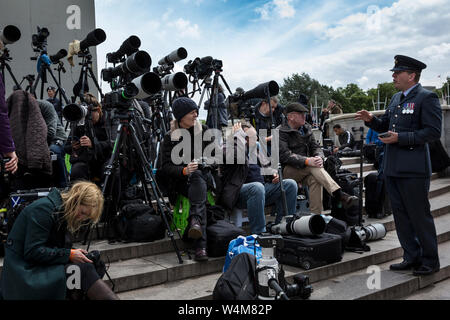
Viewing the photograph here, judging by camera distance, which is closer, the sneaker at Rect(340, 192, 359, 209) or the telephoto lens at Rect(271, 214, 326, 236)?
the telephoto lens at Rect(271, 214, 326, 236)

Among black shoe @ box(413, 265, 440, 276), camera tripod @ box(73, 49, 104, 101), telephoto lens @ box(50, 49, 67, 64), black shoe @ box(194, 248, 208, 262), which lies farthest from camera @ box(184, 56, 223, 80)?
black shoe @ box(413, 265, 440, 276)

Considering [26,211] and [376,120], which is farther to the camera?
[376,120]

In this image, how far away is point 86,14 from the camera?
348 inches

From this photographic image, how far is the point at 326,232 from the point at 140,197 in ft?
6.24

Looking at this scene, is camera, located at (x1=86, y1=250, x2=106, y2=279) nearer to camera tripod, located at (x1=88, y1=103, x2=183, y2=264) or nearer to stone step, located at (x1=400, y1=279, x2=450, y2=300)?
camera tripod, located at (x1=88, y1=103, x2=183, y2=264)

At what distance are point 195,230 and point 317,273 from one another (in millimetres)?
1131

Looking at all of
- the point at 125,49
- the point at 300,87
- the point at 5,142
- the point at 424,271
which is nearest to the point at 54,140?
the point at 125,49

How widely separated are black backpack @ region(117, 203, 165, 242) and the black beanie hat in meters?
0.95

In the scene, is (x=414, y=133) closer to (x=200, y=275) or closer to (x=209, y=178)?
(x=209, y=178)

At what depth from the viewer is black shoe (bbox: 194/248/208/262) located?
3279 mm

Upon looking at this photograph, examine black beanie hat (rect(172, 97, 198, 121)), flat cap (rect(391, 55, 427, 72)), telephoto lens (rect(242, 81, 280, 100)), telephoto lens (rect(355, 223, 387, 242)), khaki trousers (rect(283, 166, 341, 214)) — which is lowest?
telephoto lens (rect(355, 223, 387, 242))

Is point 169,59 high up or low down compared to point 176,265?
up
